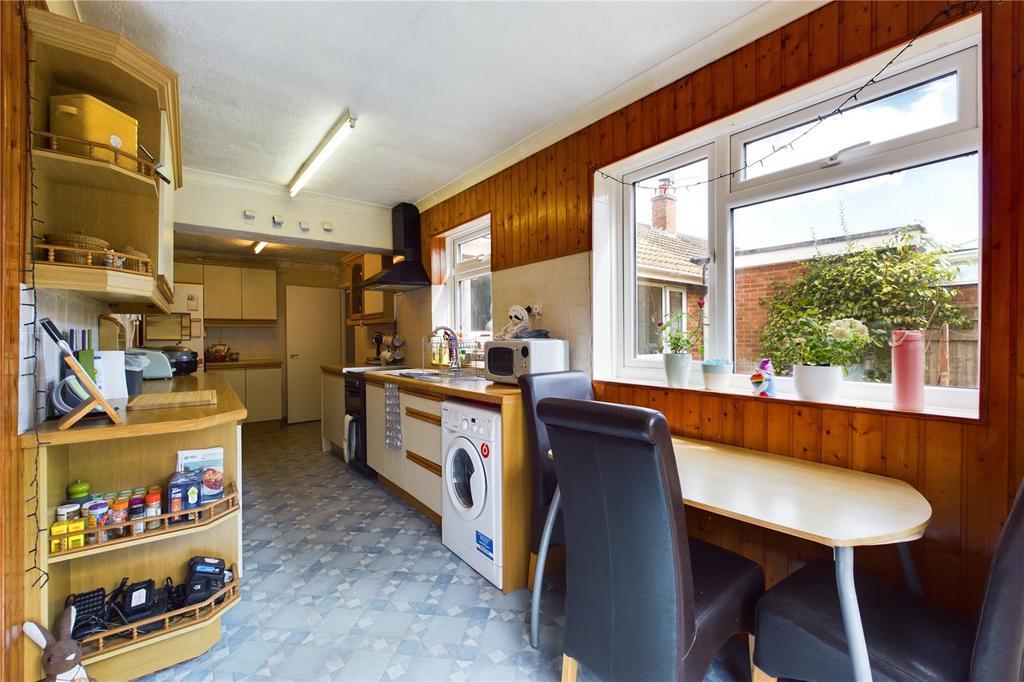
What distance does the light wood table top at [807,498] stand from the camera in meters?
1.01

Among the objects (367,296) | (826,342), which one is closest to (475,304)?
(367,296)

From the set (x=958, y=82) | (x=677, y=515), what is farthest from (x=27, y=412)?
(x=958, y=82)

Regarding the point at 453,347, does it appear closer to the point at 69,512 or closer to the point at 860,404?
the point at 69,512

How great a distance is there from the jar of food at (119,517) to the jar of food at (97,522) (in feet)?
0.06

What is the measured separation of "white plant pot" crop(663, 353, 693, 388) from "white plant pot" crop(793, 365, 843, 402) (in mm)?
475

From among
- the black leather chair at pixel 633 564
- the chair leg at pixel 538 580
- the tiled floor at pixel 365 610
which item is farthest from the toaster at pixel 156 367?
the black leather chair at pixel 633 564

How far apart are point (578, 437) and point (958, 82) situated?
5.66 ft

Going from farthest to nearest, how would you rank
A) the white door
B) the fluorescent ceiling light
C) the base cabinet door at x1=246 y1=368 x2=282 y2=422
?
the white door → the base cabinet door at x1=246 y1=368 x2=282 y2=422 → the fluorescent ceiling light

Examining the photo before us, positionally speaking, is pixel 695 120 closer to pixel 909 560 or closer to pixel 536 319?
pixel 536 319

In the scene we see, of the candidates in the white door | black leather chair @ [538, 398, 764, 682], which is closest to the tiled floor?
black leather chair @ [538, 398, 764, 682]

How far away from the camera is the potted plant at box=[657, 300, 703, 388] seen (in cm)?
202

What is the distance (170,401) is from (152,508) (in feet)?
1.75

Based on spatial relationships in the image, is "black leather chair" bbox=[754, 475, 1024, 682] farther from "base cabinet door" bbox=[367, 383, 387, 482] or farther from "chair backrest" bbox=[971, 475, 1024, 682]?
"base cabinet door" bbox=[367, 383, 387, 482]

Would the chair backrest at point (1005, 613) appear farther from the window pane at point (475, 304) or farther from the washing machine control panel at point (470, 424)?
the window pane at point (475, 304)
